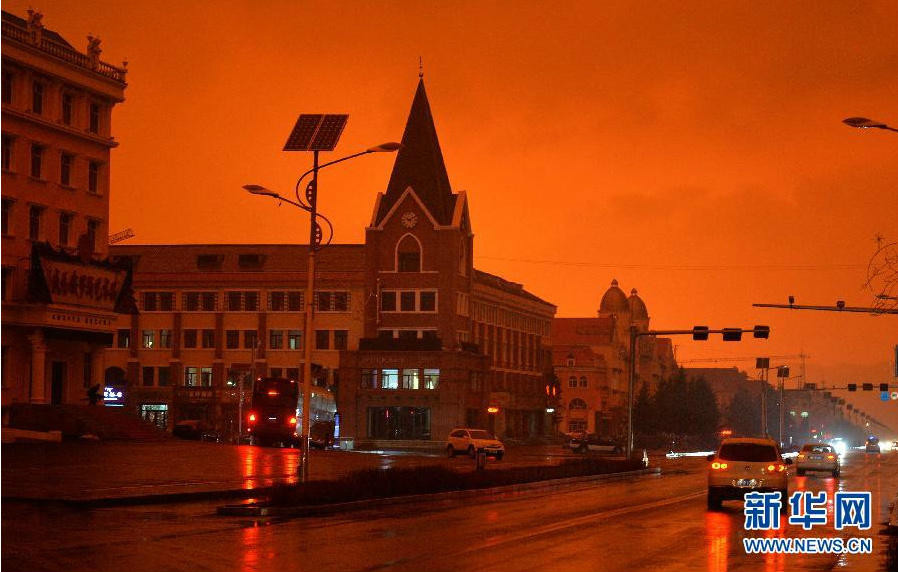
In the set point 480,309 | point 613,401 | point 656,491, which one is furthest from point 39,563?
point 613,401

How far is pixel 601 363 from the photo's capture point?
146 metres

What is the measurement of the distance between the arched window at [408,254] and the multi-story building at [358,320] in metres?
0.10

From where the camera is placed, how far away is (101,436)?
56.9 metres

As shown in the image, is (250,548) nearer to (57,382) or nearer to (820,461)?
(820,461)

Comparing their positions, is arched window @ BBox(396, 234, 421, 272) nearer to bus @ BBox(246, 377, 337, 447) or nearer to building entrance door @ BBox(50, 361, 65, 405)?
bus @ BBox(246, 377, 337, 447)

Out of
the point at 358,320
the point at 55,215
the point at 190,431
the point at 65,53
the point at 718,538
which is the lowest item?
the point at 190,431

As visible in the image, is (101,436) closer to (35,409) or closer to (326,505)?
(35,409)

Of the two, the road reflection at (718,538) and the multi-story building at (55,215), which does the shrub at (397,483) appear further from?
the multi-story building at (55,215)

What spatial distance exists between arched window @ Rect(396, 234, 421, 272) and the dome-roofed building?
66456mm

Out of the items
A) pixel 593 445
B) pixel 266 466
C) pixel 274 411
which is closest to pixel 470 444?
pixel 274 411

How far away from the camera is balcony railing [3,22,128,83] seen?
5797 centimetres

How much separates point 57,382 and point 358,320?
138 feet

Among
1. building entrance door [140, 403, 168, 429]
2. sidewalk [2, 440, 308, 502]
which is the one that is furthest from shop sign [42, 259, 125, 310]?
building entrance door [140, 403, 168, 429]

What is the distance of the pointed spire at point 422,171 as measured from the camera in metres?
101
